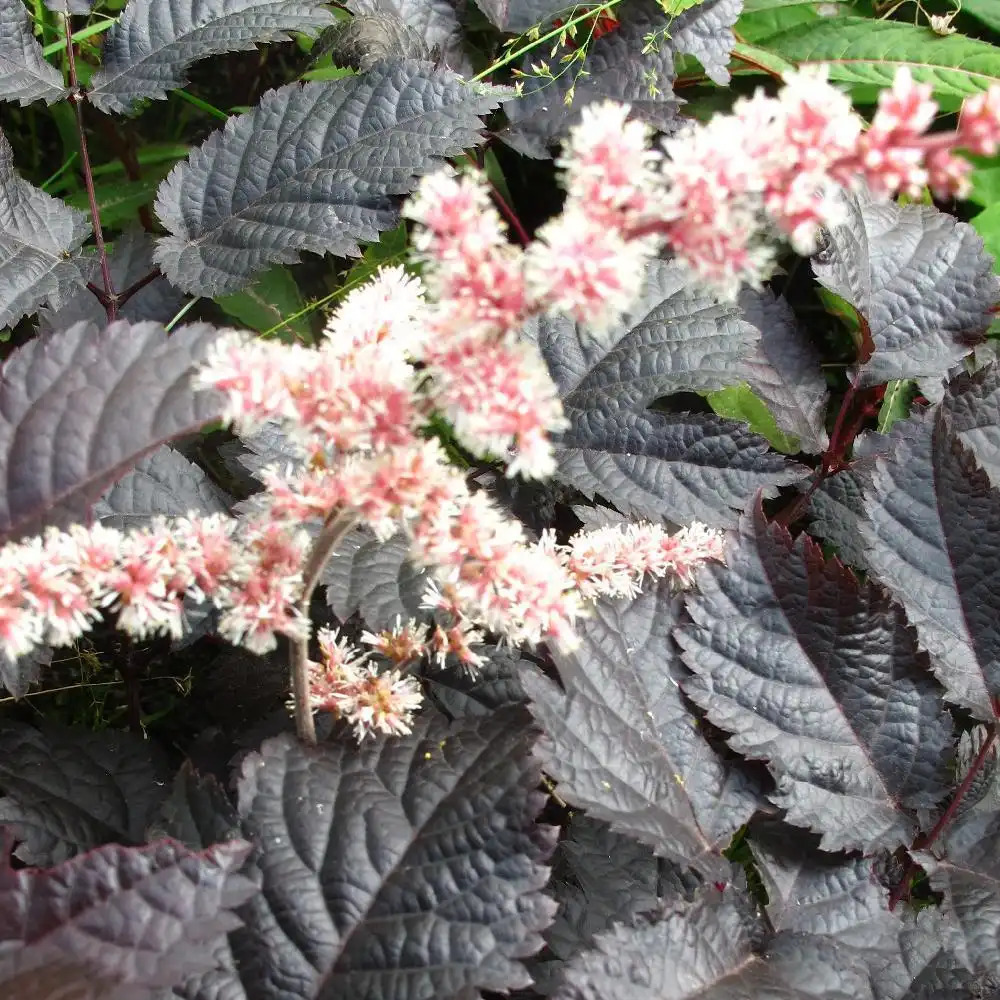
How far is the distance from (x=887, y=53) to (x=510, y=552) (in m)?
1.81

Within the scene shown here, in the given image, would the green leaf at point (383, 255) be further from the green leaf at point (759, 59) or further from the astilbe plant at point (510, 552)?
the green leaf at point (759, 59)

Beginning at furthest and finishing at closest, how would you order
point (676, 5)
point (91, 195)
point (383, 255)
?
point (383, 255)
point (676, 5)
point (91, 195)

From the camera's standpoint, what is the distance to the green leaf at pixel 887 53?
2.03m

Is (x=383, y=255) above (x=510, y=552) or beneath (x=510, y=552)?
beneath

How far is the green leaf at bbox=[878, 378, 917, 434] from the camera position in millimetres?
1814

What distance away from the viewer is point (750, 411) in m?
1.80

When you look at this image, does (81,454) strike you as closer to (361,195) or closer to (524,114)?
(361,195)

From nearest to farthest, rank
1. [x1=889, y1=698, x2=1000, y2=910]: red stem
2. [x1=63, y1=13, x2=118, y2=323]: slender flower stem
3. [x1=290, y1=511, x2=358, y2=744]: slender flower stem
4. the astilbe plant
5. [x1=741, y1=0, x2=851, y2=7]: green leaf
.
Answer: the astilbe plant → [x1=290, y1=511, x2=358, y2=744]: slender flower stem → [x1=889, y1=698, x2=1000, y2=910]: red stem → [x1=63, y1=13, x2=118, y2=323]: slender flower stem → [x1=741, y1=0, x2=851, y2=7]: green leaf

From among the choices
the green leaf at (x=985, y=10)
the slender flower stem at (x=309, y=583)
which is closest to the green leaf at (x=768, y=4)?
the green leaf at (x=985, y=10)

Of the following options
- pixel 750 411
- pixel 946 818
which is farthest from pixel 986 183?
pixel 946 818

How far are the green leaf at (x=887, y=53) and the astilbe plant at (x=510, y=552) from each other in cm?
53

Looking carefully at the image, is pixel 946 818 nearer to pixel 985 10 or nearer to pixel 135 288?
pixel 135 288

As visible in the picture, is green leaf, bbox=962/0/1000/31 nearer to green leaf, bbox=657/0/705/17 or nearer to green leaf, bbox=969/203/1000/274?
green leaf, bbox=969/203/1000/274

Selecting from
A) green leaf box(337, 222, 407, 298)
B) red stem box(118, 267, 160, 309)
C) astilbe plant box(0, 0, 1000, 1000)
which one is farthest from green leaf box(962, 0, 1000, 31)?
red stem box(118, 267, 160, 309)
